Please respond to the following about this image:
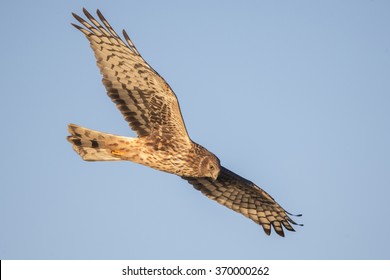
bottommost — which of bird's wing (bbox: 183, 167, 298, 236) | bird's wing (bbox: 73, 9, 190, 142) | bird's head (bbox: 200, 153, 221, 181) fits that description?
bird's wing (bbox: 183, 167, 298, 236)

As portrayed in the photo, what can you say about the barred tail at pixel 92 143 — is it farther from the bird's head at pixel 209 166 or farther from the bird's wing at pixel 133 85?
the bird's head at pixel 209 166

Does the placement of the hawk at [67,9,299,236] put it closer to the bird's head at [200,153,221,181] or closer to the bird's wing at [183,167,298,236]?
the bird's head at [200,153,221,181]

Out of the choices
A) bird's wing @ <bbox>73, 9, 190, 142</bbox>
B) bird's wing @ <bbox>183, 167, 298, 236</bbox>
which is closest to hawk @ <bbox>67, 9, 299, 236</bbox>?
bird's wing @ <bbox>73, 9, 190, 142</bbox>

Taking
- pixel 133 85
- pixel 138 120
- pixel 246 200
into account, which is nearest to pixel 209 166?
pixel 138 120

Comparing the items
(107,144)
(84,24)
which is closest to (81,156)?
(107,144)

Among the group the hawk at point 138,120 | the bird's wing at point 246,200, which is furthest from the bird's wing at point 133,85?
the bird's wing at point 246,200

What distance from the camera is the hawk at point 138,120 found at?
10859 mm

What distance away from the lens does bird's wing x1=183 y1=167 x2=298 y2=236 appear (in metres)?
12.7

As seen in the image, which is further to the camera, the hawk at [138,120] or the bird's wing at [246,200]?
the bird's wing at [246,200]

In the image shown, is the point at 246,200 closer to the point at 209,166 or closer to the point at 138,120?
the point at 209,166

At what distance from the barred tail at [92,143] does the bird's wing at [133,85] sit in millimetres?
444

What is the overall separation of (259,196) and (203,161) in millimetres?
2185

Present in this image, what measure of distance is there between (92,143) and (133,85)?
39.5 inches
